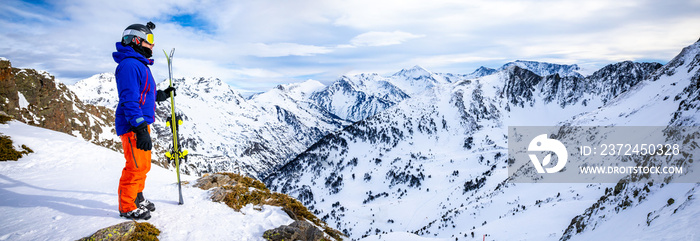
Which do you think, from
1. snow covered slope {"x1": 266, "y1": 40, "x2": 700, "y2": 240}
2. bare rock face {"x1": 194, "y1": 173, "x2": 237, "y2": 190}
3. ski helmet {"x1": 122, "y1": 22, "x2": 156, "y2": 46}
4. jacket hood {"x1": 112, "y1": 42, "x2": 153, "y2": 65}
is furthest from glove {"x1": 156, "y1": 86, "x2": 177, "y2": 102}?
snow covered slope {"x1": 266, "y1": 40, "x2": 700, "y2": 240}

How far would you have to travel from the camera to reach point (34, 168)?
1041 centimetres

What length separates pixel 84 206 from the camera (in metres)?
7.53

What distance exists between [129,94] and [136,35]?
169 centimetres

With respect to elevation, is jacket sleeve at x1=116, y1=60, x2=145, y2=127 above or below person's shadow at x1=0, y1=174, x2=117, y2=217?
above

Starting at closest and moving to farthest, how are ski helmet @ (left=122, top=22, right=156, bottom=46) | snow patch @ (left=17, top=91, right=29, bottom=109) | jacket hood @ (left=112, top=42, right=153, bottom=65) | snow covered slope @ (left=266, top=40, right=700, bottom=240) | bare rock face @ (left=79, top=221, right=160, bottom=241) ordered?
bare rock face @ (left=79, top=221, right=160, bottom=241), jacket hood @ (left=112, top=42, right=153, bottom=65), ski helmet @ (left=122, top=22, right=156, bottom=46), snow covered slope @ (left=266, top=40, right=700, bottom=240), snow patch @ (left=17, top=91, right=29, bottom=109)

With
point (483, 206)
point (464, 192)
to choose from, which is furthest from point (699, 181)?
point (464, 192)

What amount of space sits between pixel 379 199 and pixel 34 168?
157 m

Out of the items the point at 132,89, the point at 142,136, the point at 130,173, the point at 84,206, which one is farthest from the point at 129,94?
the point at 84,206

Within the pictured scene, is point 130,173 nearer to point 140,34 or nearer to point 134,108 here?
point 134,108

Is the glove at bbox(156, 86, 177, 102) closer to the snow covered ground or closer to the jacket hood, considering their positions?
the jacket hood

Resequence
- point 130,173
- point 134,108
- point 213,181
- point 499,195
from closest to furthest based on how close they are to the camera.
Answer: point 134,108
point 130,173
point 213,181
point 499,195

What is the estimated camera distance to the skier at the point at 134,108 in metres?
6.29

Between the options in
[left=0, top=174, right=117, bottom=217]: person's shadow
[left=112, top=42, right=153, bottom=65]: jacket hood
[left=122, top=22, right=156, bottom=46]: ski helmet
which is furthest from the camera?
[left=0, top=174, right=117, bottom=217]: person's shadow

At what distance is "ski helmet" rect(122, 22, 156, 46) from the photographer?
682cm
